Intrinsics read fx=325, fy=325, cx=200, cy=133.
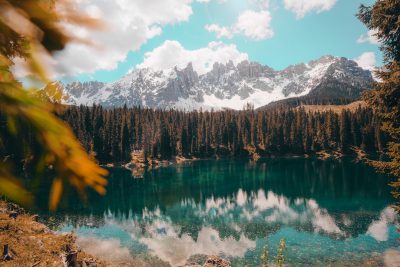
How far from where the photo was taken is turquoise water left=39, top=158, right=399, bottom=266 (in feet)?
98.3

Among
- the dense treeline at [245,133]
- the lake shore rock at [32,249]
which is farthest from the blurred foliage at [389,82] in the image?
the dense treeline at [245,133]

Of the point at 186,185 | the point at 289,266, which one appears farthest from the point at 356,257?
the point at 186,185

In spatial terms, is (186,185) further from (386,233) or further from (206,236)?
(386,233)

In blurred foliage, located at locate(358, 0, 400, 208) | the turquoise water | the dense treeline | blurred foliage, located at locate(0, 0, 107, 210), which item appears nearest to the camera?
blurred foliage, located at locate(0, 0, 107, 210)

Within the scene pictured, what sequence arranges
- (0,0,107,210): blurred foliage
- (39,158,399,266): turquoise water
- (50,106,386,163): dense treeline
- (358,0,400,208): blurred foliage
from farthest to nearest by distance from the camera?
(50,106,386,163): dense treeline, (39,158,399,266): turquoise water, (358,0,400,208): blurred foliage, (0,0,107,210): blurred foliage

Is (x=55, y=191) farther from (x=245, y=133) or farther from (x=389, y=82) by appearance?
(x=245, y=133)

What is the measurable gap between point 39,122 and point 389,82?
54.3 ft

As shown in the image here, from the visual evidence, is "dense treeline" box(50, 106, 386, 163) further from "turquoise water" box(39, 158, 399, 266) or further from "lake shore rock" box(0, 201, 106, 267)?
"lake shore rock" box(0, 201, 106, 267)

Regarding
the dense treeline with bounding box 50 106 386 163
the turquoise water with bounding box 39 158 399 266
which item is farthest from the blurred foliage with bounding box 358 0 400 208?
the dense treeline with bounding box 50 106 386 163

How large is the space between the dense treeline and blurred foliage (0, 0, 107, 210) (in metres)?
117

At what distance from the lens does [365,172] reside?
8088 cm

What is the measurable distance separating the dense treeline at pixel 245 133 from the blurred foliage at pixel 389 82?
105209 millimetres

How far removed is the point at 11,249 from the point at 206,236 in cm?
2225

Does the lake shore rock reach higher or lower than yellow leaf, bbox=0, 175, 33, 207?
lower
